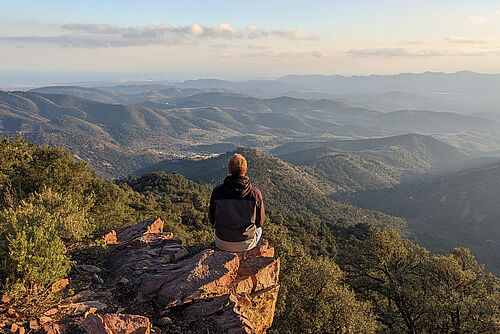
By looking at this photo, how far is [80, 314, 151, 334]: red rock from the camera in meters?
7.80

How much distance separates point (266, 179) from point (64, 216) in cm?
15728

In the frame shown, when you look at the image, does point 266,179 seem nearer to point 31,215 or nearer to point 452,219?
point 452,219

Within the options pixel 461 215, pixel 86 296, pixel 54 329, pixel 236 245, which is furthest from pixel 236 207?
pixel 461 215

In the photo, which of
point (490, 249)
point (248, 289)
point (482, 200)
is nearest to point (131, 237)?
point (248, 289)

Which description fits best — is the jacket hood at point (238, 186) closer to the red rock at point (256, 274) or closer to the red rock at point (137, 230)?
the red rock at point (256, 274)

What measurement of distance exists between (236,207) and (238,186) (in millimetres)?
A: 891

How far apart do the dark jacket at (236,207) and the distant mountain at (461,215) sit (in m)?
136

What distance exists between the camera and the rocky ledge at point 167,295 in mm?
8234

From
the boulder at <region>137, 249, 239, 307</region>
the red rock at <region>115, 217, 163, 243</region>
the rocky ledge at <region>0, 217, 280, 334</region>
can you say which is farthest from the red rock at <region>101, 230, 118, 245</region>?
the boulder at <region>137, 249, 239, 307</region>

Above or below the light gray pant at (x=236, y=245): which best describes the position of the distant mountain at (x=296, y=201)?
below

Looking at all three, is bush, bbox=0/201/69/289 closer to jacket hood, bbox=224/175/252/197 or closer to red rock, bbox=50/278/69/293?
red rock, bbox=50/278/69/293

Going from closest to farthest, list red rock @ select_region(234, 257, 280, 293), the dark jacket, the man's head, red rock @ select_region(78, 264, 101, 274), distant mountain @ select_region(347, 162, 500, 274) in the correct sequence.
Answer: the man's head
the dark jacket
red rock @ select_region(234, 257, 280, 293)
red rock @ select_region(78, 264, 101, 274)
distant mountain @ select_region(347, 162, 500, 274)

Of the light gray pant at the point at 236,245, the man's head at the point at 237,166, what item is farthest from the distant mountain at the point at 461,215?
the man's head at the point at 237,166

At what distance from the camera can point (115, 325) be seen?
314 inches
